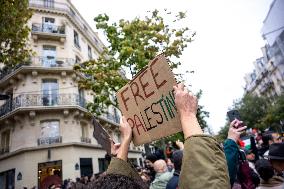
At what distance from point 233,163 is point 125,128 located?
38.5 inches

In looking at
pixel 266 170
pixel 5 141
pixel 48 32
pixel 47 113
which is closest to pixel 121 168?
pixel 266 170

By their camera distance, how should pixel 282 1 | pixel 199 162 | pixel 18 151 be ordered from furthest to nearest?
pixel 18 151
pixel 282 1
pixel 199 162

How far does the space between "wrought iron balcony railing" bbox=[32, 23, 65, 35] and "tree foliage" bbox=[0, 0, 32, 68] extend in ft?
35.5

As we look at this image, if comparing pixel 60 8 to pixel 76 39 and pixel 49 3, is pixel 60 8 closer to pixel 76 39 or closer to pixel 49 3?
pixel 49 3

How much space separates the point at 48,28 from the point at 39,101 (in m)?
6.69

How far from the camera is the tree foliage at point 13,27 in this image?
12.0 m

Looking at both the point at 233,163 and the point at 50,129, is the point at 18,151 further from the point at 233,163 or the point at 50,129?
the point at 233,163

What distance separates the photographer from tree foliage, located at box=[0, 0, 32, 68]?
474 inches

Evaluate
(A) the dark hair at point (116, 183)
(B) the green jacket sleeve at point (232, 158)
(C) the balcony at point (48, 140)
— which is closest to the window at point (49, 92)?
(C) the balcony at point (48, 140)

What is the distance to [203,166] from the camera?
122 cm

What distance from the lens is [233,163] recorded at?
2.45 meters

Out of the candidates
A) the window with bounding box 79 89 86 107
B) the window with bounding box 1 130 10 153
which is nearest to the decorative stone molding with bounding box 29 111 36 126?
the window with bounding box 1 130 10 153

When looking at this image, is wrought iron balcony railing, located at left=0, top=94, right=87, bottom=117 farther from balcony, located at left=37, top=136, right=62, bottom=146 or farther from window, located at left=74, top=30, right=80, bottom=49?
window, located at left=74, top=30, right=80, bottom=49

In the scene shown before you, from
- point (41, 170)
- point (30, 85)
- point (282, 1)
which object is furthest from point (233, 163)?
point (30, 85)
